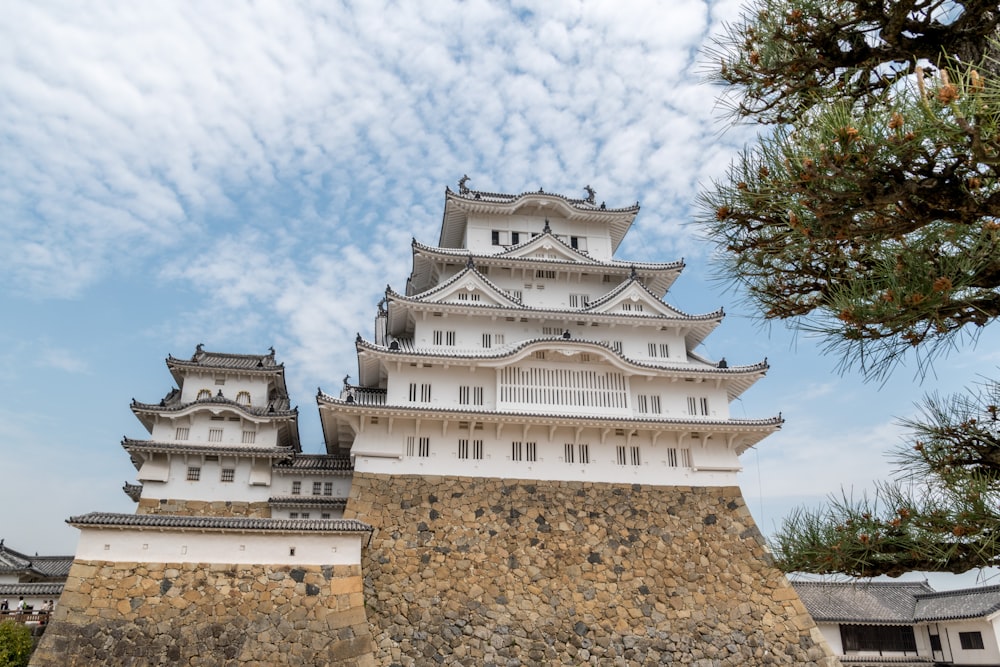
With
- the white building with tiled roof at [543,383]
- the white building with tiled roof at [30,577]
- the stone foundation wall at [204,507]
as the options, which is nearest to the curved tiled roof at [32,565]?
the white building with tiled roof at [30,577]

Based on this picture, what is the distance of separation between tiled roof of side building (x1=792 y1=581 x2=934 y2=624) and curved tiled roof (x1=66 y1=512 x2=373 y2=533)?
15613 millimetres

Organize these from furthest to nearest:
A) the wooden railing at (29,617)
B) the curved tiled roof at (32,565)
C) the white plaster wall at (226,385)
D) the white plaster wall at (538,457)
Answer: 1. the white plaster wall at (226,385)
2. the curved tiled roof at (32,565)
3. the white plaster wall at (538,457)
4. the wooden railing at (29,617)

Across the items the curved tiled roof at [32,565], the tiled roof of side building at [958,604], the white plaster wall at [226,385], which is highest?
the white plaster wall at [226,385]

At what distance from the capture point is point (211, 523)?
1478cm

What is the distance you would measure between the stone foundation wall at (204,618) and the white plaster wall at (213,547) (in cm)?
17

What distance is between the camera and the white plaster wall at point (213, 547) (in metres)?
14.4

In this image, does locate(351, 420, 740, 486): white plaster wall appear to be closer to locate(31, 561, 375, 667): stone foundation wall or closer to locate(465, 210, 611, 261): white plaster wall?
locate(31, 561, 375, 667): stone foundation wall

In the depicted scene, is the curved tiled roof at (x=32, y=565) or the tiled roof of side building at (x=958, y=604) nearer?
the curved tiled roof at (x=32, y=565)

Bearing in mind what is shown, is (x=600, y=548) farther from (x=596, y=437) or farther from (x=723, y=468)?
(x=723, y=468)

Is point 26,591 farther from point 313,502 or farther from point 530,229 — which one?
point 530,229

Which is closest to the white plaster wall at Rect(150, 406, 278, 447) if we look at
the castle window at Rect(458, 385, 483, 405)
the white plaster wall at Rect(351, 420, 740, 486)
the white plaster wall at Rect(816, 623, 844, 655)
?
the white plaster wall at Rect(351, 420, 740, 486)

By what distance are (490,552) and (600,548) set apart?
2904mm

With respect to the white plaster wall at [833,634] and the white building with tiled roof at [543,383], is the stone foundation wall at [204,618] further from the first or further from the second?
the white plaster wall at [833,634]

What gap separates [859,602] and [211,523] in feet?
70.9
